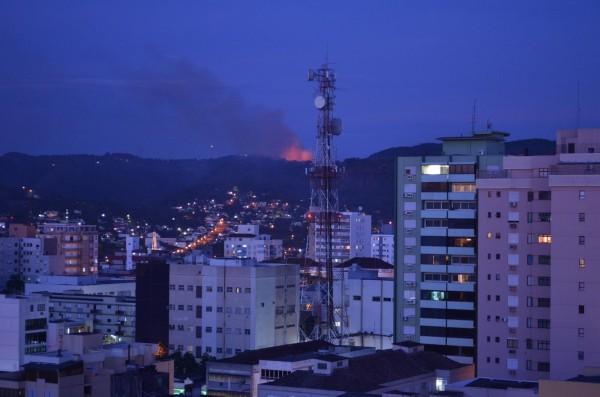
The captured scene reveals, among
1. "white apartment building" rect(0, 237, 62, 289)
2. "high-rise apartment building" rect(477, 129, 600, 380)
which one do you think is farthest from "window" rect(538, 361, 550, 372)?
"white apartment building" rect(0, 237, 62, 289)

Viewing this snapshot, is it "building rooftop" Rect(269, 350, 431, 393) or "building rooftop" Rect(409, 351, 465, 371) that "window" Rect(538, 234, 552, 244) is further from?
"building rooftop" Rect(269, 350, 431, 393)

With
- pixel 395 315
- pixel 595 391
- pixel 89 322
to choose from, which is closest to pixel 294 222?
pixel 89 322

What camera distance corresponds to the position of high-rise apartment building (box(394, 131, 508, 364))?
1161 inches

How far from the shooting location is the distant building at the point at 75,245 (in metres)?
73.5

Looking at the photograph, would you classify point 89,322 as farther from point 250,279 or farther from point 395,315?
point 395,315

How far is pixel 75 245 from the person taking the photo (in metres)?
74.8

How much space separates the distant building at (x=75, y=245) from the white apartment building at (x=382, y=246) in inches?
801

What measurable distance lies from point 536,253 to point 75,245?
2025 inches

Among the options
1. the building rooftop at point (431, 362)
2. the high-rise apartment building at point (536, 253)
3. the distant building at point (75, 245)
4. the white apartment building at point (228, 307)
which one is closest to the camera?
the high-rise apartment building at point (536, 253)

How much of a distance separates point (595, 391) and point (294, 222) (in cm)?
8505

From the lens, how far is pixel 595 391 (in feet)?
59.0

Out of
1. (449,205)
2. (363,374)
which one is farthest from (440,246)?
(363,374)

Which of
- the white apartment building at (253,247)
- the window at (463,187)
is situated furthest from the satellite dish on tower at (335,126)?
the white apartment building at (253,247)

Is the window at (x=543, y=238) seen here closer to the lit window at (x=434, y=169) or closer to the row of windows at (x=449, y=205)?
the row of windows at (x=449, y=205)
